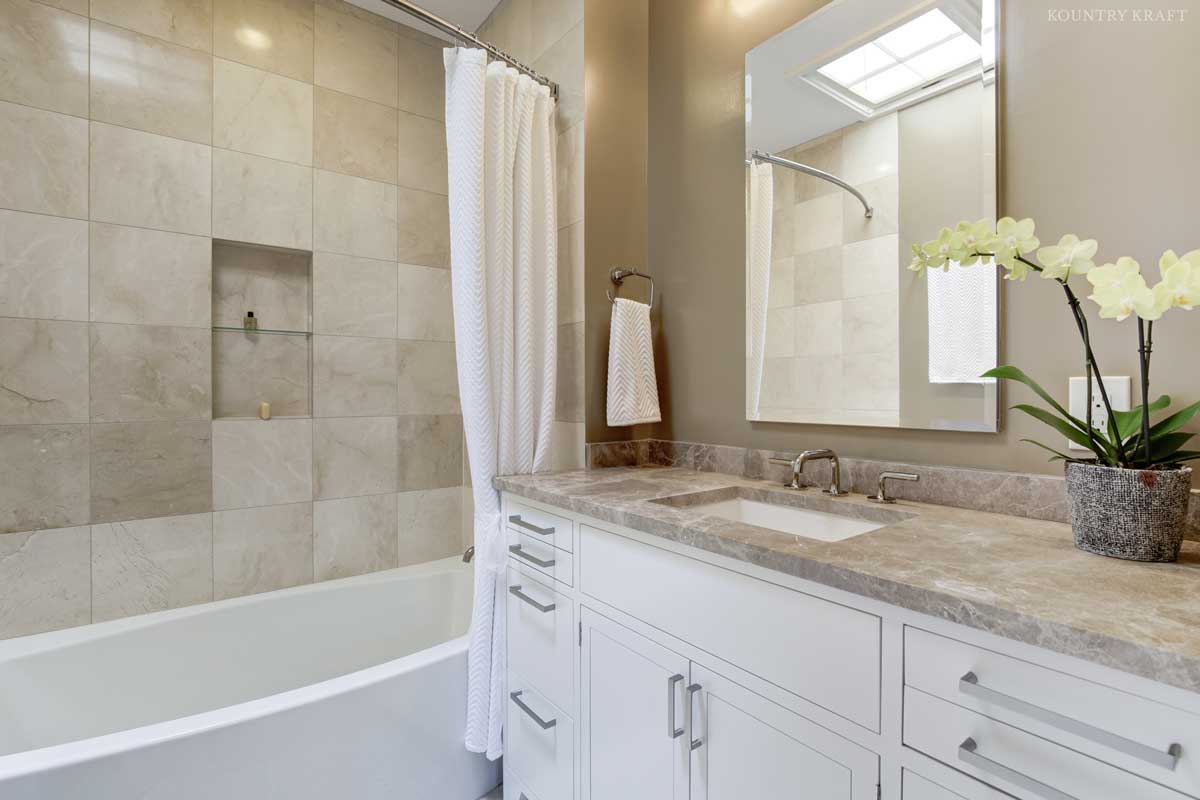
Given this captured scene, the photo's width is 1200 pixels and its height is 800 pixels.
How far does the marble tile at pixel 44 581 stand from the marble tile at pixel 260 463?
0.38m

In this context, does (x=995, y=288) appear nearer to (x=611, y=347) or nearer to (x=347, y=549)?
(x=611, y=347)

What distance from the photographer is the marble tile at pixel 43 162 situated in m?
1.60

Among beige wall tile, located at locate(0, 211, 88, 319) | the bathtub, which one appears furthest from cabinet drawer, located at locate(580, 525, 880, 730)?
beige wall tile, located at locate(0, 211, 88, 319)

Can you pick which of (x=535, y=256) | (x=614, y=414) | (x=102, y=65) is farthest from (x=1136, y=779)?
(x=102, y=65)

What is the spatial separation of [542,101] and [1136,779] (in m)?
1.94

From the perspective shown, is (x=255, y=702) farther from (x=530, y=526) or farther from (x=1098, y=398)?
(x=1098, y=398)

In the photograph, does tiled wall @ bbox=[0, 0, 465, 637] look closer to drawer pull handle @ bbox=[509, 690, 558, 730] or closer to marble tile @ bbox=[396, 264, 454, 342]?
marble tile @ bbox=[396, 264, 454, 342]

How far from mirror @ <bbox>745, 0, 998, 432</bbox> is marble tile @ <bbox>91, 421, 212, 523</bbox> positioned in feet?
6.24

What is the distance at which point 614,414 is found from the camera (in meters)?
1.69

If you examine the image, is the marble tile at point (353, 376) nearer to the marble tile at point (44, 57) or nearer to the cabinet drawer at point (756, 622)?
the marble tile at point (44, 57)

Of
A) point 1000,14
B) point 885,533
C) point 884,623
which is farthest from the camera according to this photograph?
point 1000,14

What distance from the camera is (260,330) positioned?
2.05 meters

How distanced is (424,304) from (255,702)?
1.60m

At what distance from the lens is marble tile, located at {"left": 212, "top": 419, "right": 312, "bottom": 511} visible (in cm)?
193
